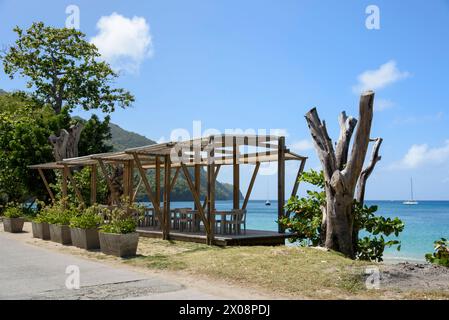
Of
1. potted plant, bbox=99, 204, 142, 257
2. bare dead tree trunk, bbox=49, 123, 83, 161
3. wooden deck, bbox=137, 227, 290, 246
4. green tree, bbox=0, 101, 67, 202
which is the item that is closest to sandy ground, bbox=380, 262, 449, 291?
wooden deck, bbox=137, 227, 290, 246

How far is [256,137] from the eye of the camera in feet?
40.4

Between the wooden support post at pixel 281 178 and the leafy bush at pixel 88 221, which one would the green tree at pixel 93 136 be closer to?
the leafy bush at pixel 88 221

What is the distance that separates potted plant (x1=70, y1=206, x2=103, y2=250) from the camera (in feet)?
39.2

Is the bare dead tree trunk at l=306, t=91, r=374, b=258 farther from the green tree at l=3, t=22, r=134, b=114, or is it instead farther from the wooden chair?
the green tree at l=3, t=22, r=134, b=114

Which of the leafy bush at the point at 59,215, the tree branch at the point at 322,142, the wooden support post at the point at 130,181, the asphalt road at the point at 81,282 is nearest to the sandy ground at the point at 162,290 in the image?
the asphalt road at the point at 81,282

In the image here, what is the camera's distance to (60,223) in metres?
13.7

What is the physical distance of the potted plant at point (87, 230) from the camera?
470 inches

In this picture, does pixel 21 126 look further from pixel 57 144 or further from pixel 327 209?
pixel 327 209

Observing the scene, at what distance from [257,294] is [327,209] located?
4.28 meters

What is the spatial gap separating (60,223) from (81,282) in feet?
22.3

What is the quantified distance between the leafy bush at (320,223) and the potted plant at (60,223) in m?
5.98

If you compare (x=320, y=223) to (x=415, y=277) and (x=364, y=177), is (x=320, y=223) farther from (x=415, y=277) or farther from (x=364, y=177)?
(x=415, y=277)

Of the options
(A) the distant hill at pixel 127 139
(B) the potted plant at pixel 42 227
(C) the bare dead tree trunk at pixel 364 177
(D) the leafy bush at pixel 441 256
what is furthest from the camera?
(A) the distant hill at pixel 127 139
